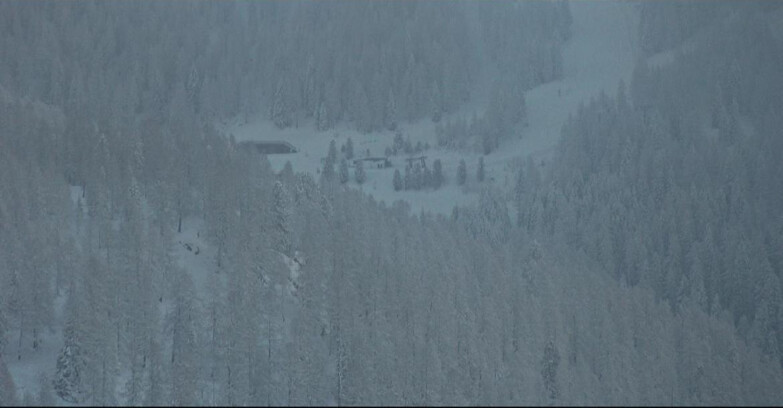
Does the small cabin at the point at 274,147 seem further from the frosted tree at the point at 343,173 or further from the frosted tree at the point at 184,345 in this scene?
the frosted tree at the point at 184,345

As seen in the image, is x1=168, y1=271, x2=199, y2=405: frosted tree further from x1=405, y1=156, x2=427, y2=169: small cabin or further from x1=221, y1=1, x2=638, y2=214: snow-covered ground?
x1=405, y1=156, x2=427, y2=169: small cabin

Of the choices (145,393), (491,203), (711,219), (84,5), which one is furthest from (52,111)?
(84,5)

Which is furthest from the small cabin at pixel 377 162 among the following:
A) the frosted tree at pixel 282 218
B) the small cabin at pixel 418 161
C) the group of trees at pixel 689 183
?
the frosted tree at pixel 282 218

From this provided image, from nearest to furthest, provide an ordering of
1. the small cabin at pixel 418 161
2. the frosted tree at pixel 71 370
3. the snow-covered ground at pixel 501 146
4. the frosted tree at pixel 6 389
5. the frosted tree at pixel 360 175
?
1. the frosted tree at pixel 6 389
2. the frosted tree at pixel 71 370
3. the snow-covered ground at pixel 501 146
4. the frosted tree at pixel 360 175
5. the small cabin at pixel 418 161

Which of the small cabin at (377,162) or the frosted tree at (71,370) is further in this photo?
the small cabin at (377,162)

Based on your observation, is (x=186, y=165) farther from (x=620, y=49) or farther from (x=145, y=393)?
(x=620, y=49)
